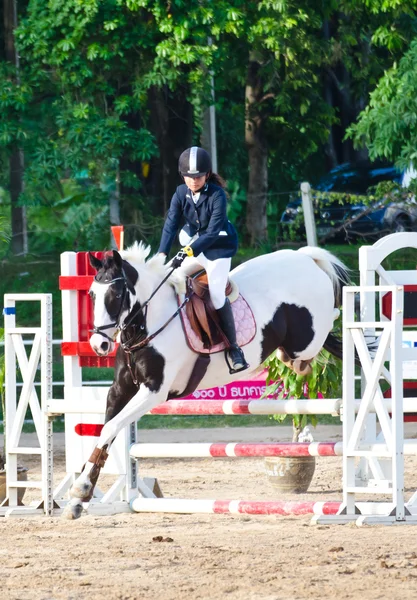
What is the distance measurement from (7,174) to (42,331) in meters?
13.9

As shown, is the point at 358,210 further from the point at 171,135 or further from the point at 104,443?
the point at 104,443

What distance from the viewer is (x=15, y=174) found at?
19297 mm

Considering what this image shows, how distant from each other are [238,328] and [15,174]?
1269cm

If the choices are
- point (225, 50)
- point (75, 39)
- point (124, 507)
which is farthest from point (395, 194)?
point (124, 507)

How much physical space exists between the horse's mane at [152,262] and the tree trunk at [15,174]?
10.6m

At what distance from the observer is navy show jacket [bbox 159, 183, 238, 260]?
7.13 metres

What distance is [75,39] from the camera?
15.5 metres

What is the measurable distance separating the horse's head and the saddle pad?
47cm

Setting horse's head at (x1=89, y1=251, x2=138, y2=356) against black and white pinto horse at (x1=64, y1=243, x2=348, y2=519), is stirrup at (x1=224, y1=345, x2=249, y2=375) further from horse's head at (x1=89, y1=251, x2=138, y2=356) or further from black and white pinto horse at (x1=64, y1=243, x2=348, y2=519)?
horse's head at (x1=89, y1=251, x2=138, y2=356)

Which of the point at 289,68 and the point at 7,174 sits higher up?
the point at 289,68

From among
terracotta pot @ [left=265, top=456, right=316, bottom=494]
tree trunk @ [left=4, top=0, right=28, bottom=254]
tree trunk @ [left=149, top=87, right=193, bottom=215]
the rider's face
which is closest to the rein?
the rider's face

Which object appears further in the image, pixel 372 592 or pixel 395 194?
pixel 395 194

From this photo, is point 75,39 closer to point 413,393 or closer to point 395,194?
point 395,194

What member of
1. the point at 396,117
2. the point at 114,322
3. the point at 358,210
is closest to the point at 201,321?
the point at 114,322
